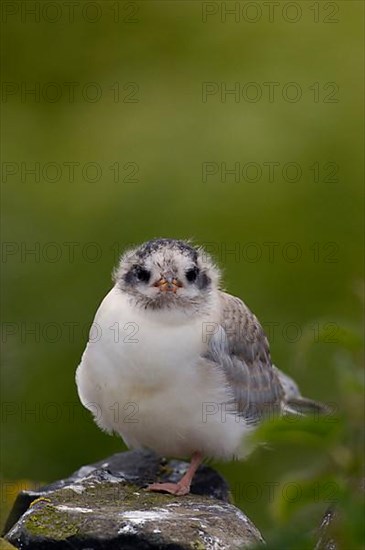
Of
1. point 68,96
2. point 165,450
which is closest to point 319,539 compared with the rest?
point 165,450

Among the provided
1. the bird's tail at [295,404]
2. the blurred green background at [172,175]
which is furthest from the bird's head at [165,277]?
the blurred green background at [172,175]

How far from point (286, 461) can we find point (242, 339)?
1964mm

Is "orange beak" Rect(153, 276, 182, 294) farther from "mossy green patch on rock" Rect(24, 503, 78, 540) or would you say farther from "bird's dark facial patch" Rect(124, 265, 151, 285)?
"mossy green patch on rock" Rect(24, 503, 78, 540)

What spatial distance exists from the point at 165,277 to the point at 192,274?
110 mm

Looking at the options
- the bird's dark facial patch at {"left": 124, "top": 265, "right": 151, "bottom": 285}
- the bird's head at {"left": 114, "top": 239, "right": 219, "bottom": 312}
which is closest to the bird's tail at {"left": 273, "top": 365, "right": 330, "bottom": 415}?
the bird's head at {"left": 114, "top": 239, "right": 219, "bottom": 312}

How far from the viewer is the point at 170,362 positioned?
3.80 meters

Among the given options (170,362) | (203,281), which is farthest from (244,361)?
(170,362)

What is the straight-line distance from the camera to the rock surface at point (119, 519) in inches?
119

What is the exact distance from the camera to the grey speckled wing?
4.00 m

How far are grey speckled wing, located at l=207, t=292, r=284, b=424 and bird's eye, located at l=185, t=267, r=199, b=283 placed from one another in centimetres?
17

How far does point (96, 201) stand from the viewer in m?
7.32

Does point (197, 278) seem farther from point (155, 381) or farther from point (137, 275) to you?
point (155, 381)

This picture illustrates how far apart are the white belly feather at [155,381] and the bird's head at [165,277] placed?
0.13 ft

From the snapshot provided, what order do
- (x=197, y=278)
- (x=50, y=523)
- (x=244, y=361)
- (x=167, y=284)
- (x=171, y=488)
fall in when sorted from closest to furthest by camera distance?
1. (x=50, y=523)
2. (x=171, y=488)
3. (x=167, y=284)
4. (x=197, y=278)
5. (x=244, y=361)
